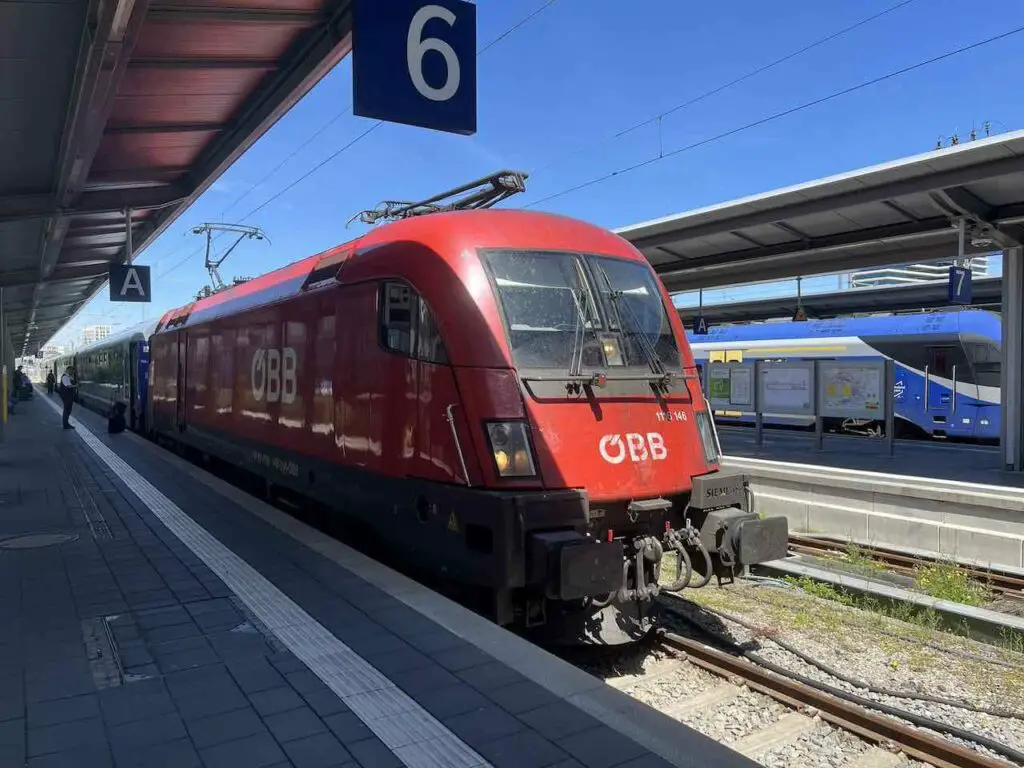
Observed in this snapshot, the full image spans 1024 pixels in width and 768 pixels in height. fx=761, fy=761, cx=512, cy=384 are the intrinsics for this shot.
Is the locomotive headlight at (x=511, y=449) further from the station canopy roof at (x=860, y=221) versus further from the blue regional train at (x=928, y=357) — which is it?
the blue regional train at (x=928, y=357)

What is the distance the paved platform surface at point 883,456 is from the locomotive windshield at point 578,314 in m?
7.39

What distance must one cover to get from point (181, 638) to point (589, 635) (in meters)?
2.48

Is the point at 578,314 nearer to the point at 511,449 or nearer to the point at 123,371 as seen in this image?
the point at 511,449

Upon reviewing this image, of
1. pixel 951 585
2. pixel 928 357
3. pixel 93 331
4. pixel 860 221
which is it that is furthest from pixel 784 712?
pixel 93 331

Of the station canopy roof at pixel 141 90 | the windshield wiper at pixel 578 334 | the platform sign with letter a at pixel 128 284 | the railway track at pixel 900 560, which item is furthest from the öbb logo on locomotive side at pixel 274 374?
the platform sign with letter a at pixel 128 284

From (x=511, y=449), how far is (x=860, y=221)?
962 centimetres

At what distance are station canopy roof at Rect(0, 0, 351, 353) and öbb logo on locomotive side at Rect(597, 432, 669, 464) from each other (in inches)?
183

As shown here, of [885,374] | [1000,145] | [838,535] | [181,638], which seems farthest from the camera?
[885,374]

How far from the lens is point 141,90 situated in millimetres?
8555

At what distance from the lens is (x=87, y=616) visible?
481 centimetres

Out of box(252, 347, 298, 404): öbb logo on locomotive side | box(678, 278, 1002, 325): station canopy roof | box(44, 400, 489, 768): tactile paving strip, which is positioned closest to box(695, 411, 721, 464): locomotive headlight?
box(44, 400, 489, 768): tactile paving strip

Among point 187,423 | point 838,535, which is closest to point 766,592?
point 838,535

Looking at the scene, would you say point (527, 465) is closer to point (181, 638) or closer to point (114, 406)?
point (181, 638)

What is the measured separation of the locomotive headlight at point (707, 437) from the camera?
18.9 ft
